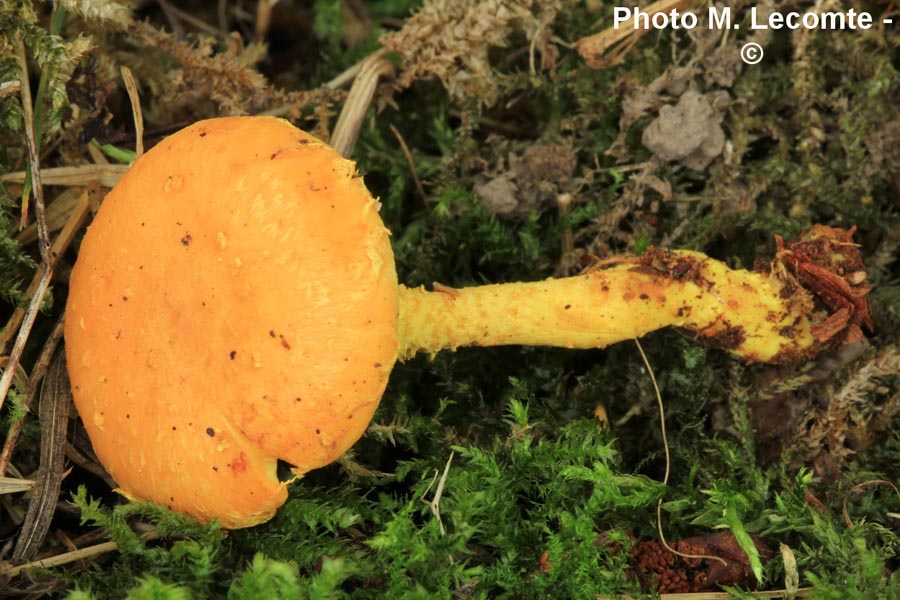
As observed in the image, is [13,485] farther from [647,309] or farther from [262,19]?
[262,19]

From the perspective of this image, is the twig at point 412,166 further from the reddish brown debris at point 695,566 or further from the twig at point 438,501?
the reddish brown debris at point 695,566

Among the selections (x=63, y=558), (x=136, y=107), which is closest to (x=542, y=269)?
(x=136, y=107)

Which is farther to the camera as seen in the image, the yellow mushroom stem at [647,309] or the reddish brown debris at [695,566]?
the yellow mushroom stem at [647,309]

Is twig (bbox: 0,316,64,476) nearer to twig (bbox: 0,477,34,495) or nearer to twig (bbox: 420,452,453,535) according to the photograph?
twig (bbox: 0,477,34,495)

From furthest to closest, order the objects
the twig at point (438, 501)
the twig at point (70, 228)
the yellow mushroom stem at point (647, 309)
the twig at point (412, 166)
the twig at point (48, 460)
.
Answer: the twig at point (412, 166) < the twig at point (70, 228) < the yellow mushroom stem at point (647, 309) < the twig at point (48, 460) < the twig at point (438, 501)

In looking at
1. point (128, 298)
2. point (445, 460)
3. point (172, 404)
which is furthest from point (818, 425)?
point (128, 298)

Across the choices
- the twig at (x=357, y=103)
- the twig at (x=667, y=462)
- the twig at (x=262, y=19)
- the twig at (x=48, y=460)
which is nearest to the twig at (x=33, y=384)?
the twig at (x=48, y=460)

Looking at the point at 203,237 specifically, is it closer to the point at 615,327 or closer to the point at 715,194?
the point at 615,327
